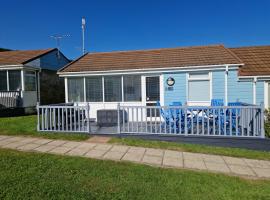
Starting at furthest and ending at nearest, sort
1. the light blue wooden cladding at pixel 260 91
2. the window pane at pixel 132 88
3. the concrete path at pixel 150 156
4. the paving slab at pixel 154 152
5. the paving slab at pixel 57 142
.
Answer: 1. the window pane at pixel 132 88
2. the light blue wooden cladding at pixel 260 91
3. the paving slab at pixel 57 142
4. the paving slab at pixel 154 152
5. the concrete path at pixel 150 156

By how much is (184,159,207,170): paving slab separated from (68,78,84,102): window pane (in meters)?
6.81

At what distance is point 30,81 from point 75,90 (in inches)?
230

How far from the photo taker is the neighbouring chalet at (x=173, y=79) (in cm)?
933

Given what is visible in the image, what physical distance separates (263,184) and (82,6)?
1448 cm

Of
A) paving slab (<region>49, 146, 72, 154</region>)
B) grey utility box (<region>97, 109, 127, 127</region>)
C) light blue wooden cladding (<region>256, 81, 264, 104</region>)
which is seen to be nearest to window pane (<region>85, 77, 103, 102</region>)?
grey utility box (<region>97, 109, 127, 127</region>)

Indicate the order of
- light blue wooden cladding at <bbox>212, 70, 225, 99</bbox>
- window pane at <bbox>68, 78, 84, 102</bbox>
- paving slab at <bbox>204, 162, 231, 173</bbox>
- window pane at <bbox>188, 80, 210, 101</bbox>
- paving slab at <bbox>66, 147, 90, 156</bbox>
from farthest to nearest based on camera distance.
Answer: window pane at <bbox>68, 78, 84, 102</bbox> < window pane at <bbox>188, 80, 210, 101</bbox> < light blue wooden cladding at <bbox>212, 70, 225, 99</bbox> < paving slab at <bbox>66, 147, 90, 156</bbox> < paving slab at <bbox>204, 162, 231, 173</bbox>

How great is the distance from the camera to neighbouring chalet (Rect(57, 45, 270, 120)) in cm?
933

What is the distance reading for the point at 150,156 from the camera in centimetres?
559

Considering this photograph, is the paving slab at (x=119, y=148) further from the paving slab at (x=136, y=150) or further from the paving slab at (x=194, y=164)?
the paving slab at (x=194, y=164)

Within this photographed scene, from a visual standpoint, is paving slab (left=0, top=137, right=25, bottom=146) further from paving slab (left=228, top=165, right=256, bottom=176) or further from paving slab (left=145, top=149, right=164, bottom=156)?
paving slab (left=228, top=165, right=256, bottom=176)

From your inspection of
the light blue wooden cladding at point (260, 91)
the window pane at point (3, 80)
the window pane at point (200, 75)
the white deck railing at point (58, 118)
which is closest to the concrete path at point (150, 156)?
the white deck railing at point (58, 118)

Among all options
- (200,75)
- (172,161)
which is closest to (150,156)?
(172,161)

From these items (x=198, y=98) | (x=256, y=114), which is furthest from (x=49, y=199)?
(x=198, y=98)

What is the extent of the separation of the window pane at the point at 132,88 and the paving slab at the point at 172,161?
193 inches
